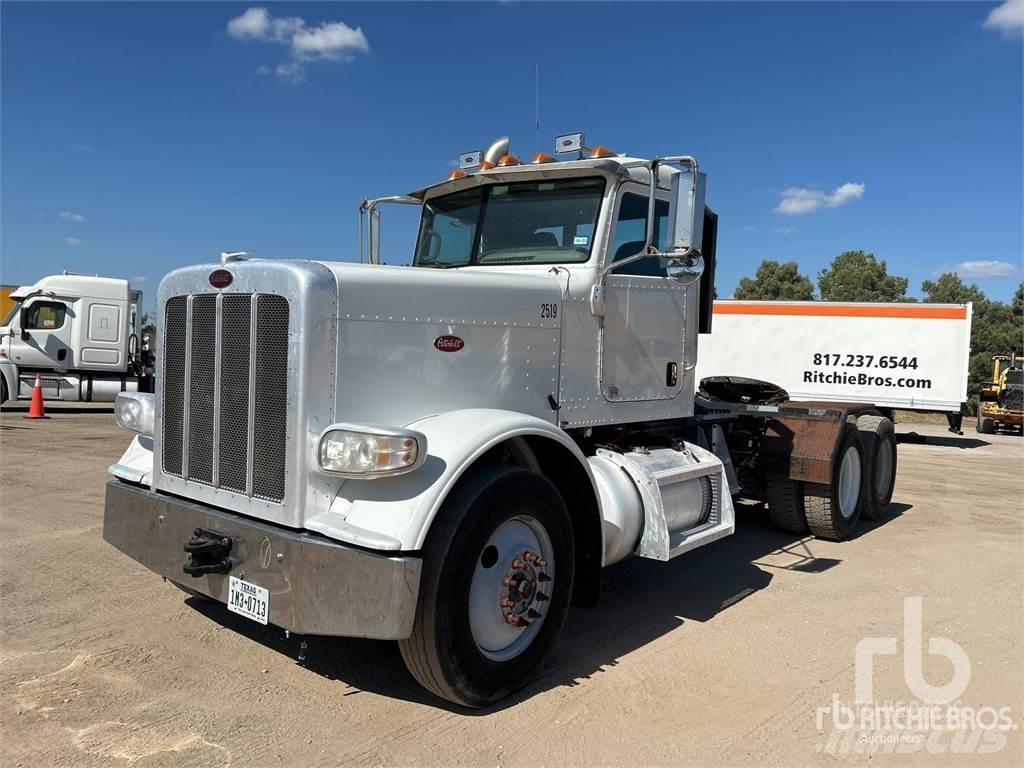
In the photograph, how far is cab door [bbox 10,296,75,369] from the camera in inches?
647

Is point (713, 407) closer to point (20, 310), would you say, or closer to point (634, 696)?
point (634, 696)

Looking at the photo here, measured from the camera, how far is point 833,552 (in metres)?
6.74

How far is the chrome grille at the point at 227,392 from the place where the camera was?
3.38m

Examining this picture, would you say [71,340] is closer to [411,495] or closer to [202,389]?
[202,389]

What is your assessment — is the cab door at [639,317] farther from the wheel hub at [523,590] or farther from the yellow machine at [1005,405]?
the yellow machine at [1005,405]

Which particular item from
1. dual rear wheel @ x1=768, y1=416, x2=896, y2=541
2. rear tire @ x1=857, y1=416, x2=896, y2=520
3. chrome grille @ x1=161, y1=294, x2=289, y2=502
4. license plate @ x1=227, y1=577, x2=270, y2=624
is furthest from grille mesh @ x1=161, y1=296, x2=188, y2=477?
rear tire @ x1=857, y1=416, x2=896, y2=520

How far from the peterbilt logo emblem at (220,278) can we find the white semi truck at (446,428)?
0.02 metres

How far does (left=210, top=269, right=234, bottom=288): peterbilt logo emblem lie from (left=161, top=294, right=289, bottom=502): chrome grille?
0.05 meters

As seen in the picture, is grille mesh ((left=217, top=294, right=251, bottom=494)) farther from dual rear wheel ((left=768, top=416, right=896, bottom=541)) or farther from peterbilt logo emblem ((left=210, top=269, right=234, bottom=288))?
dual rear wheel ((left=768, top=416, right=896, bottom=541))

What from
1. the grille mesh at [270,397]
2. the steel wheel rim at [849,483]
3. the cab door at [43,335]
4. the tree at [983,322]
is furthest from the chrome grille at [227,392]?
the tree at [983,322]

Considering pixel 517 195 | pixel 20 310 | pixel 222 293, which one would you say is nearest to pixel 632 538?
pixel 517 195

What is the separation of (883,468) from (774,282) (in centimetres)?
3767

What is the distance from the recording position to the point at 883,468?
8336 mm


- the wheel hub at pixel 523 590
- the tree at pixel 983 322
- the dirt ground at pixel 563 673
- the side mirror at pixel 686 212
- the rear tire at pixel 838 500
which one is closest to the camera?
the dirt ground at pixel 563 673
